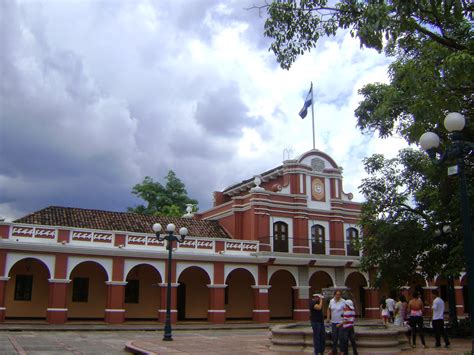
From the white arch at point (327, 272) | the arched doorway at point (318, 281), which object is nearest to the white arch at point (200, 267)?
the white arch at point (327, 272)

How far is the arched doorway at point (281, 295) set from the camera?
3094 cm

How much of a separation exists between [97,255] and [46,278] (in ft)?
12.2

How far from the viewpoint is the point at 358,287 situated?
33.6m

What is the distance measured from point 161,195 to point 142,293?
16417 mm

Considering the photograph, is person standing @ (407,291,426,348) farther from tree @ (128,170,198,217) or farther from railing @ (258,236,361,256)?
tree @ (128,170,198,217)

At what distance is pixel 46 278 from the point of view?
84.5ft

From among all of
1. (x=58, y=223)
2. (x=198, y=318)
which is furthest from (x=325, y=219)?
(x=58, y=223)

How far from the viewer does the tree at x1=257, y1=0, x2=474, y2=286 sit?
30.5 ft

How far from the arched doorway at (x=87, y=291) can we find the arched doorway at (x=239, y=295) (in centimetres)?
719

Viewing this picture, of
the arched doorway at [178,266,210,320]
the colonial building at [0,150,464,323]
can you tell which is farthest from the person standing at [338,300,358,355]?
the arched doorway at [178,266,210,320]

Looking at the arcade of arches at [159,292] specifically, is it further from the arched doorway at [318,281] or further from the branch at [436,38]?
the branch at [436,38]

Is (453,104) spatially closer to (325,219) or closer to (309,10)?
(309,10)

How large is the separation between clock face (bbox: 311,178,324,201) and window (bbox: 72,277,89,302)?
1428 cm

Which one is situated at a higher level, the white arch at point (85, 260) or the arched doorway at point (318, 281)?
the white arch at point (85, 260)
